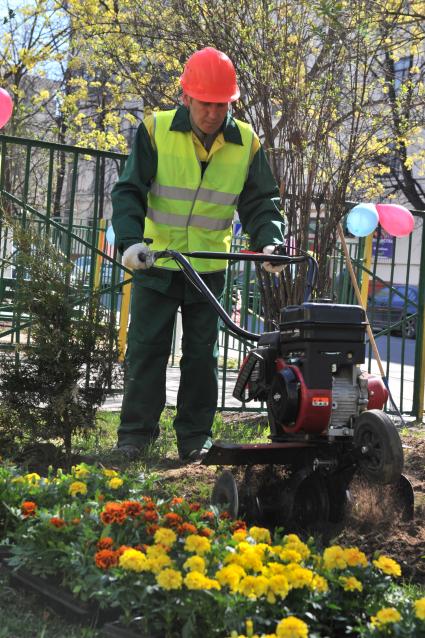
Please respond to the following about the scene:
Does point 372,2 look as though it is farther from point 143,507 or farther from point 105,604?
point 105,604

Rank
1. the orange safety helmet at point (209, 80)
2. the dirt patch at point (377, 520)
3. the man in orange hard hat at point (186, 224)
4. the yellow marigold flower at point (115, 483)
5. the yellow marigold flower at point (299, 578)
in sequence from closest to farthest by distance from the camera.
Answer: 1. the yellow marigold flower at point (299, 578)
2. the yellow marigold flower at point (115, 483)
3. the dirt patch at point (377, 520)
4. the orange safety helmet at point (209, 80)
5. the man in orange hard hat at point (186, 224)

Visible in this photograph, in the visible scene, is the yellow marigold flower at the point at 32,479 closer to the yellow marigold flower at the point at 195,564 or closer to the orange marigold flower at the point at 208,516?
the orange marigold flower at the point at 208,516

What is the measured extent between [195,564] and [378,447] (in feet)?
4.22

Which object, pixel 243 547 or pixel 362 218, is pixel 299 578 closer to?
pixel 243 547

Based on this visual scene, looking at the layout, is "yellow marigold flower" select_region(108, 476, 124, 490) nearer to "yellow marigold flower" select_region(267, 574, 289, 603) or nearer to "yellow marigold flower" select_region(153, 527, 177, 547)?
"yellow marigold flower" select_region(153, 527, 177, 547)

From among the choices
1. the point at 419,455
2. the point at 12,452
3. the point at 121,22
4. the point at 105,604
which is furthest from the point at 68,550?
the point at 121,22

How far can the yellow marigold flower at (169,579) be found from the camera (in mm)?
2346

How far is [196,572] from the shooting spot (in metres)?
2.39

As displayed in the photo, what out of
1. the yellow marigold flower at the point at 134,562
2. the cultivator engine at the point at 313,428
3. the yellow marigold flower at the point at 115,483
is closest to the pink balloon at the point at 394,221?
the cultivator engine at the point at 313,428

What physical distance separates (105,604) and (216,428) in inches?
153

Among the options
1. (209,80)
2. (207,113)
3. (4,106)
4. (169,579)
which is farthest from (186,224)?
(4,106)

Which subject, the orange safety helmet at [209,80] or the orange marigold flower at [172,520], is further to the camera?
the orange safety helmet at [209,80]

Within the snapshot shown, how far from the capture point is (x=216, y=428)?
6324 mm

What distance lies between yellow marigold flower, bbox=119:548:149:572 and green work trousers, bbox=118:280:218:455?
264 centimetres
